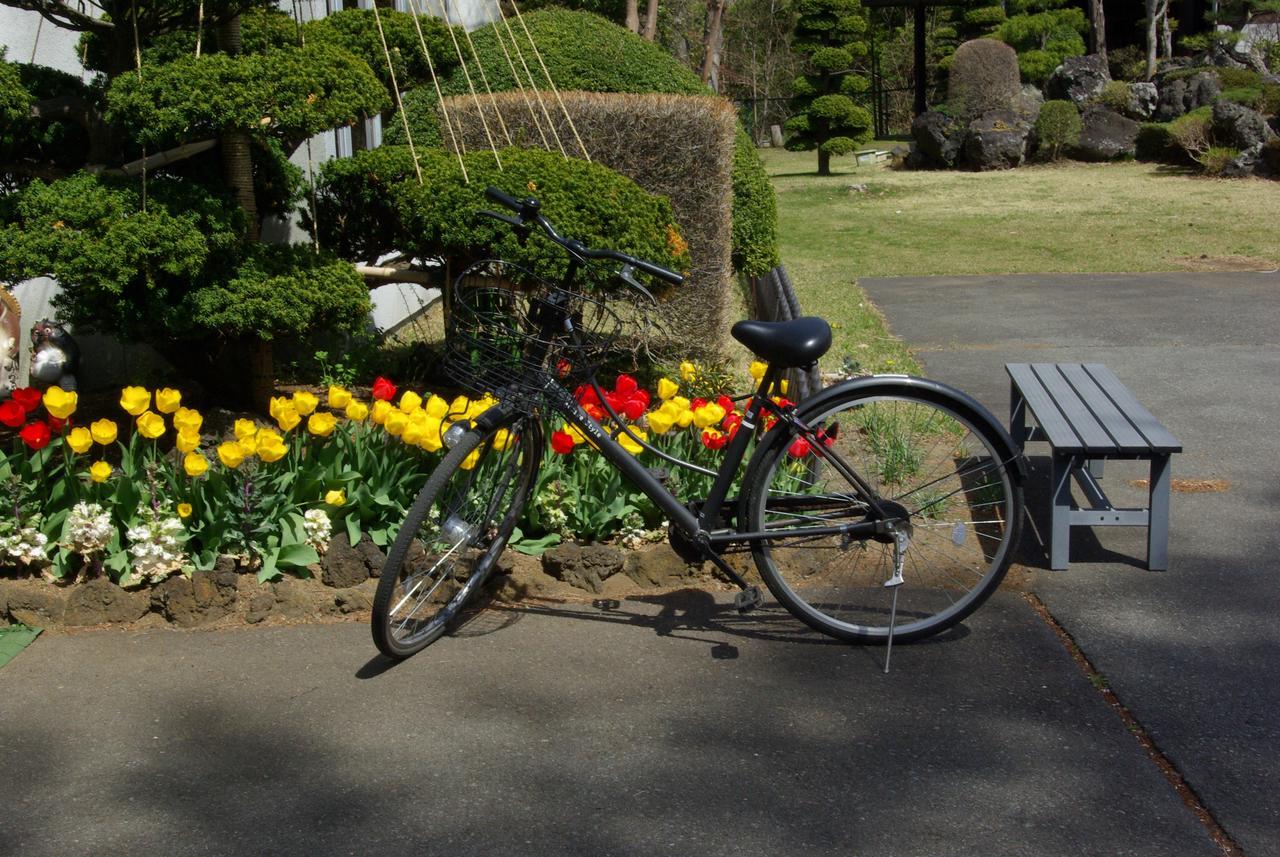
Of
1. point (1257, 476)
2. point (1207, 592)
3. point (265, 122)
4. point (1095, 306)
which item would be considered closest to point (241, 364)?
point (265, 122)

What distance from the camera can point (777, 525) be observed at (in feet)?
13.5

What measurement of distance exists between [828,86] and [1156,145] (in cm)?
657

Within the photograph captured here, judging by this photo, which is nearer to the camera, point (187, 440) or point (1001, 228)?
point (187, 440)

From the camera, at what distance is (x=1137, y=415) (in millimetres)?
4969

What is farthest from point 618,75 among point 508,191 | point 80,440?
point 80,440

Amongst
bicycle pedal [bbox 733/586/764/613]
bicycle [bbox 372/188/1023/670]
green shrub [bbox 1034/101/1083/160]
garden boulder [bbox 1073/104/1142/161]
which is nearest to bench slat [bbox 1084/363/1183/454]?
bicycle [bbox 372/188/1023/670]

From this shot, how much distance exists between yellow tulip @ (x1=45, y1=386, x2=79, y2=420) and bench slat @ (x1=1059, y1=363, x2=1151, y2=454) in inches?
142

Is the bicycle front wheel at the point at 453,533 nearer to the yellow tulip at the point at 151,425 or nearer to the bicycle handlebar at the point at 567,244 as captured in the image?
the bicycle handlebar at the point at 567,244

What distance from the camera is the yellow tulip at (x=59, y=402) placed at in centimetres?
438

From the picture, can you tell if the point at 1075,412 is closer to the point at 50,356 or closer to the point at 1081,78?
the point at 50,356

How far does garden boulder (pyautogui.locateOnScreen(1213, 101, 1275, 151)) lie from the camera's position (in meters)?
21.4

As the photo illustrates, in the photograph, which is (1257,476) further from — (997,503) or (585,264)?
(585,264)

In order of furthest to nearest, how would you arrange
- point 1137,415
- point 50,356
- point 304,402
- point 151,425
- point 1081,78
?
point 1081,78
point 50,356
point 1137,415
point 304,402
point 151,425

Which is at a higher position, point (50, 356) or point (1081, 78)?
point (1081, 78)
